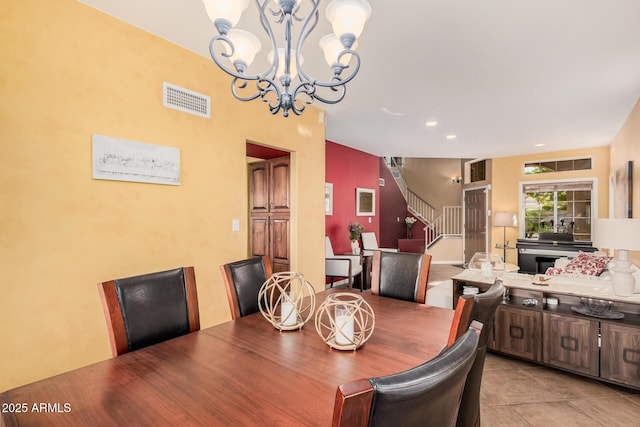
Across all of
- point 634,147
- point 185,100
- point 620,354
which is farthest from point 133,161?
point 634,147

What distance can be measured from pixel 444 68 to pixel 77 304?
344 cm

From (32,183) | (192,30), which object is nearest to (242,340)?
(32,183)

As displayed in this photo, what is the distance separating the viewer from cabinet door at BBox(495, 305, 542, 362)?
2627 millimetres

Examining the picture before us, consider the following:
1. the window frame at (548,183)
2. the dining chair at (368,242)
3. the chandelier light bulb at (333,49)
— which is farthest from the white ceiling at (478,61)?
the dining chair at (368,242)

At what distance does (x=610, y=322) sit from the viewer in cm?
232

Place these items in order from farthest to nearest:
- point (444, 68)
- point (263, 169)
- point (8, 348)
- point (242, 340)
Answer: point (263, 169) < point (444, 68) < point (8, 348) < point (242, 340)

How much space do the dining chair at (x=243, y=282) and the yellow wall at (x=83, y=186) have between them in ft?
3.21

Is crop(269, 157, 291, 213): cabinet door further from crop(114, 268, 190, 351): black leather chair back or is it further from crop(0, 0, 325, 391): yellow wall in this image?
crop(114, 268, 190, 351): black leather chair back

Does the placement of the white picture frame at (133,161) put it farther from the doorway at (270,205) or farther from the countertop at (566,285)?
the countertop at (566,285)

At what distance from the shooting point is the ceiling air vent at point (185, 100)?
8.17 feet

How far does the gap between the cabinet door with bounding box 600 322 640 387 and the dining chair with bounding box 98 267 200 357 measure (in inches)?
113

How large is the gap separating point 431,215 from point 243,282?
9048 mm

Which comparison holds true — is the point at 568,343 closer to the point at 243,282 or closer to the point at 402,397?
the point at 243,282

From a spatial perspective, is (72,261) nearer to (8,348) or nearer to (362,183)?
(8,348)
